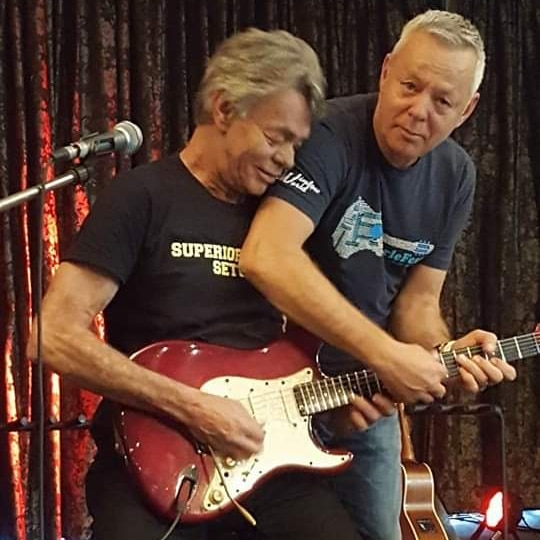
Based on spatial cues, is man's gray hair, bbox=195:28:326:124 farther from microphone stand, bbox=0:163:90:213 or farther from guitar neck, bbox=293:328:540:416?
guitar neck, bbox=293:328:540:416

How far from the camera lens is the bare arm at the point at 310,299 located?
1878 millimetres

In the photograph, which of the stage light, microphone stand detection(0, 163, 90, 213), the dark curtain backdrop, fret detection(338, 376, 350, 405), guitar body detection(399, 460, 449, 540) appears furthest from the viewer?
the stage light

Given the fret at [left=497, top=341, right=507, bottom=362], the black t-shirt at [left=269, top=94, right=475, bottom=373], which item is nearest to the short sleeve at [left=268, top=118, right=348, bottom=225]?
the black t-shirt at [left=269, top=94, right=475, bottom=373]

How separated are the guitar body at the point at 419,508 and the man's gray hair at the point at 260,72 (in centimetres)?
167

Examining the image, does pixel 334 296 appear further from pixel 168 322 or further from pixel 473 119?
pixel 473 119

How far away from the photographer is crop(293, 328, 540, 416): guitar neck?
2016mm

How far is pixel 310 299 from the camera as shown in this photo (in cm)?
187

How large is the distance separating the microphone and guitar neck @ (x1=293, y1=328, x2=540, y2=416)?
58cm

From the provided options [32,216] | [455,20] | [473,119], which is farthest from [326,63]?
[455,20]

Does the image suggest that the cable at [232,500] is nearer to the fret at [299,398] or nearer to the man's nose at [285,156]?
the fret at [299,398]

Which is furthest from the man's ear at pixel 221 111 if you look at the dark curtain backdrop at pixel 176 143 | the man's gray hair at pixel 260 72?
the dark curtain backdrop at pixel 176 143

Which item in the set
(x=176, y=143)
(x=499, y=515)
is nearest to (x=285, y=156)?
(x=176, y=143)

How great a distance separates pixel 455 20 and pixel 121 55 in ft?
6.60

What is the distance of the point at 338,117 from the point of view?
2.06 meters
